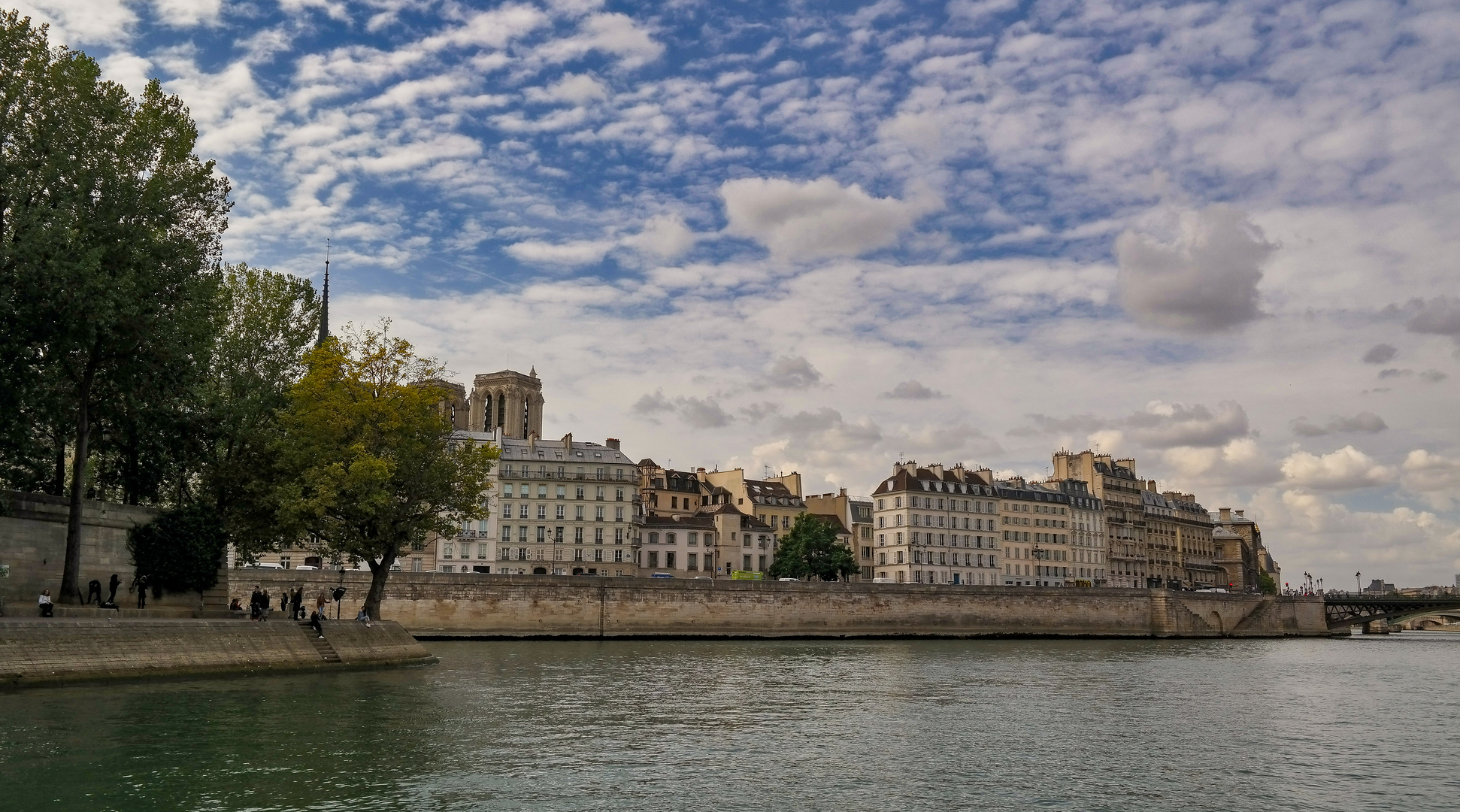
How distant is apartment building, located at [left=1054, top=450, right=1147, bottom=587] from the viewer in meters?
144

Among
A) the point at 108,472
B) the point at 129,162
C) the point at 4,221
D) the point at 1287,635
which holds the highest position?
the point at 129,162

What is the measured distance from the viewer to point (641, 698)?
117 ft

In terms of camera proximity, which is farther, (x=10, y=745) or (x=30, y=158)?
(x=30, y=158)

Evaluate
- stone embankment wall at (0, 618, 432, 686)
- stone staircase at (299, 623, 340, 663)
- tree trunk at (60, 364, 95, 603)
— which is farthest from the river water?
tree trunk at (60, 364, 95, 603)

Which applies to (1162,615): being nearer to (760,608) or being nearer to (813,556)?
(813,556)

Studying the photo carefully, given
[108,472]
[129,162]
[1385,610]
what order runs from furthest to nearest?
1. [1385,610]
2. [108,472]
3. [129,162]

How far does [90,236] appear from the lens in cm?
3634

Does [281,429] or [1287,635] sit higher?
[281,429]

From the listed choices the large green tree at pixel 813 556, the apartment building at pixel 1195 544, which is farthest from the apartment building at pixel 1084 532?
the large green tree at pixel 813 556

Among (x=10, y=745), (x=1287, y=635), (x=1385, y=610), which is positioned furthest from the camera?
(x=1385, y=610)

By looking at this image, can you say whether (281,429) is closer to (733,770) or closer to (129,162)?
(129,162)

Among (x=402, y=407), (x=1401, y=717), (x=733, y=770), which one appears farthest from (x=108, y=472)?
(x=1401, y=717)

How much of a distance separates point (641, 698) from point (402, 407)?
18.8 metres

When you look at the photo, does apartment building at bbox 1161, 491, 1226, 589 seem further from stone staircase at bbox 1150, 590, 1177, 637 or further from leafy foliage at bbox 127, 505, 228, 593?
leafy foliage at bbox 127, 505, 228, 593
